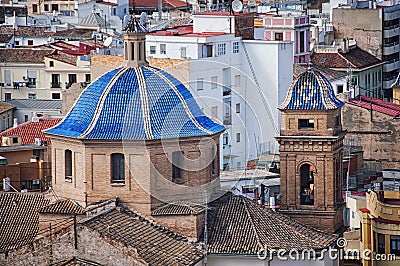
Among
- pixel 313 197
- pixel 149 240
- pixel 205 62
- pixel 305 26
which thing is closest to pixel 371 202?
pixel 313 197

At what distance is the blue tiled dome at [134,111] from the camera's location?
135 feet

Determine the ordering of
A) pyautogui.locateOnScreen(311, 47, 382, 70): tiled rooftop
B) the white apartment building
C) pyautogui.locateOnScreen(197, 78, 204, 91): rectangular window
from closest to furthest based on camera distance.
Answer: pyautogui.locateOnScreen(197, 78, 204, 91): rectangular window
the white apartment building
pyautogui.locateOnScreen(311, 47, 382, 70): tiled rooftop

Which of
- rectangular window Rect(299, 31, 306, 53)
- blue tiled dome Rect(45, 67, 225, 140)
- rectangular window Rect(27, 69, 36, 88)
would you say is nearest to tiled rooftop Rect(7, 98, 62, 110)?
rectangular window Rect(27, 69, 36, 88)

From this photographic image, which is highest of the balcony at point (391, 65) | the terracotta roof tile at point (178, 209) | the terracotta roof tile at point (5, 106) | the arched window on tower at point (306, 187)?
the balcony at point (391, 65)

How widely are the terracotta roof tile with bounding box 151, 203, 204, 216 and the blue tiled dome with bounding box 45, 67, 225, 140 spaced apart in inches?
62.4

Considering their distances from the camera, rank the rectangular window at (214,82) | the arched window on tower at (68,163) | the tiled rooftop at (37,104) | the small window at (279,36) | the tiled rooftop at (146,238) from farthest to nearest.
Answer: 1. the small window at (279,36)
2. the tiled rooftop at (37,104)
3. the rectangular window at (214,82)
4. the arched window on tower at (68,163)
5. the tiled rooftop at (146,238)

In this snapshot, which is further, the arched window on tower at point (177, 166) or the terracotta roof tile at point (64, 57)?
the terracotta roof tile at point (64, 57)

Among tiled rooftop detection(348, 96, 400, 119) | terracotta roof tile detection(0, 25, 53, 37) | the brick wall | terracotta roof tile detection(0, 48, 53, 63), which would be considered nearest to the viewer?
the brick wall

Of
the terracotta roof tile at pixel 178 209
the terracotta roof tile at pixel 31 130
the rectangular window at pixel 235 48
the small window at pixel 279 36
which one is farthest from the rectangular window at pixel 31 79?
the terracotta roof tile at pixel 178 209

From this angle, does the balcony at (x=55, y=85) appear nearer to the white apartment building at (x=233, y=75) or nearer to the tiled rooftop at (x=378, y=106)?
the white apartment building at (x=233, y=75)

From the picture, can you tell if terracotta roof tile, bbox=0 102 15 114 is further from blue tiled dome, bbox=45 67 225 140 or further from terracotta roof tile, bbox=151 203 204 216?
terracotta roof tile, bbox=151 203 204 216

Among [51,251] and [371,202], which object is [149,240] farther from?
[371,202]

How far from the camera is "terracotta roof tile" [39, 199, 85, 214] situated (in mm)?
40562

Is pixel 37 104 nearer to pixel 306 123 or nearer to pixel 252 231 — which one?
pixel 306 123
